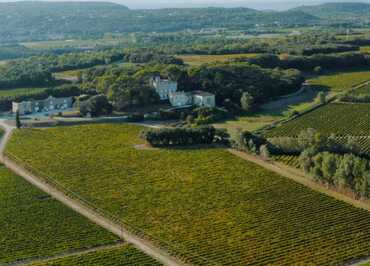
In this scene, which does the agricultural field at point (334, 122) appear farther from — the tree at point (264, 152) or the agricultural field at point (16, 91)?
the agricultural field at point (16, 91)

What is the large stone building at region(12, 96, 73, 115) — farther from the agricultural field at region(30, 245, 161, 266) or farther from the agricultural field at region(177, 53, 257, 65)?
the agricultural field at region(30, 245, 161, 266)

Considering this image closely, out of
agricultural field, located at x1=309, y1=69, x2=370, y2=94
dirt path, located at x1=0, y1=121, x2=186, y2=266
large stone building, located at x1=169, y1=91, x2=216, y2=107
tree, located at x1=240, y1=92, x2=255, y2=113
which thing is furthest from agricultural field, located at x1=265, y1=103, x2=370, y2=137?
dirt path, located at x1=0, y1=121, x2=186, y2=266

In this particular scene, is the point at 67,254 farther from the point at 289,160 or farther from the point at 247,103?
the point at 247,103

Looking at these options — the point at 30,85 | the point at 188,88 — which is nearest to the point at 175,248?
Answer: the point at 188,88

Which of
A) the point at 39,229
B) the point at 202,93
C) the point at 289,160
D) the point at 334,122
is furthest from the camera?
the point at 202,93

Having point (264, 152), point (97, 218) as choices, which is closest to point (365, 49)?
point (264, 152)

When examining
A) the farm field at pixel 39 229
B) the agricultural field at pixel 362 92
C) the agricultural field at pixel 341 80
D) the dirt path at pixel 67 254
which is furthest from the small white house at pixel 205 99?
the dirt path at pixel 67 254
